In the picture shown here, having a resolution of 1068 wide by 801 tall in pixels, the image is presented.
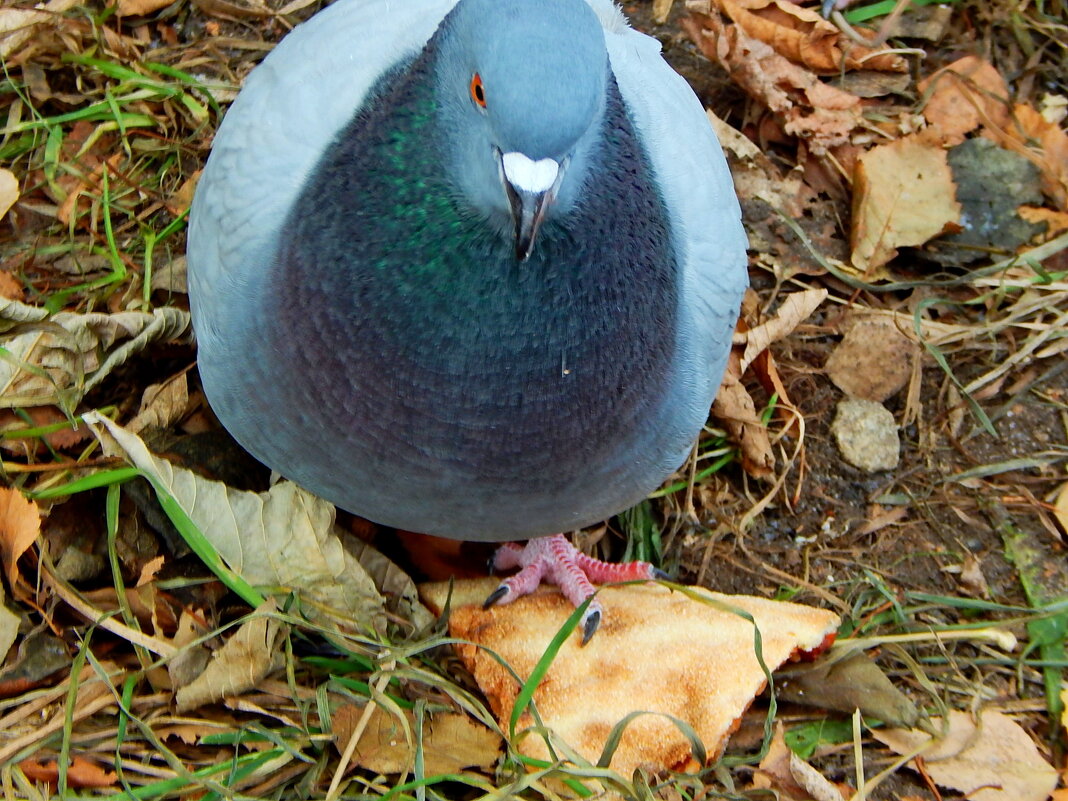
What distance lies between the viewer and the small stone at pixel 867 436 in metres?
3.16

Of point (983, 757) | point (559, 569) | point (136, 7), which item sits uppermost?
point (136, 7)

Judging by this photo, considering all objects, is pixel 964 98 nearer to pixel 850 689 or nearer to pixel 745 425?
pixel 745 425

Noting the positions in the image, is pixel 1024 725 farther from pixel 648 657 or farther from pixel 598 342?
pixel 598 342

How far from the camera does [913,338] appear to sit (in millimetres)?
3309

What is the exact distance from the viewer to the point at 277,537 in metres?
2.67

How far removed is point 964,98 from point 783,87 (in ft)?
2.09

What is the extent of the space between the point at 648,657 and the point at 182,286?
5.73 feet

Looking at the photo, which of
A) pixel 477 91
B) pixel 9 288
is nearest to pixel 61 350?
pixel 9 288

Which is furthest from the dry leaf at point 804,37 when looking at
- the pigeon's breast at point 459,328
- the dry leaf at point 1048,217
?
the pigeon's breast at point 459,328

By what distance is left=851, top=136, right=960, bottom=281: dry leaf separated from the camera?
345 centimetres

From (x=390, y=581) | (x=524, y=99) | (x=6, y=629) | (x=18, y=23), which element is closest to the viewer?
(x=524, y=99)

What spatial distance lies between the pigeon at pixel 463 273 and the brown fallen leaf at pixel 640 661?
1.28ft

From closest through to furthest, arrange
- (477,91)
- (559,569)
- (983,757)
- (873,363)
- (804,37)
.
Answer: (477,91)
(983,757)
(559,569)
(873,363)
(804,37)

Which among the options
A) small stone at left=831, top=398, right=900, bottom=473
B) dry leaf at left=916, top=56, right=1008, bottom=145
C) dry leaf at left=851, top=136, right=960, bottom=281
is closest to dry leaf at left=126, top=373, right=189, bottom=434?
small stone at left=831, top=398, right=900, bottom=473
